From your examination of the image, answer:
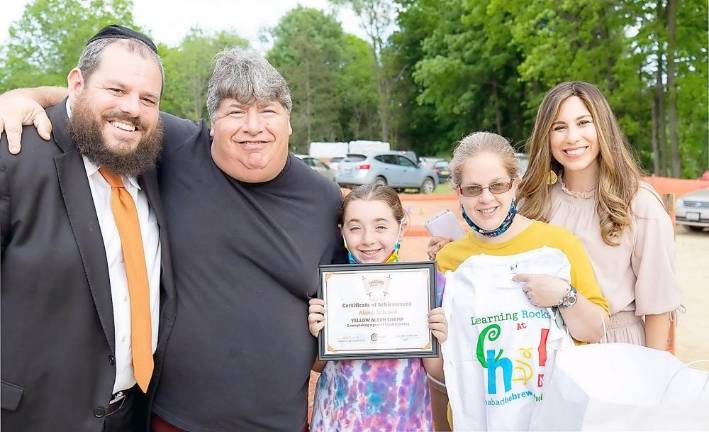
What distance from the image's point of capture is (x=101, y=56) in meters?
2.64

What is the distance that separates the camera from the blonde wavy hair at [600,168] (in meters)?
3.01

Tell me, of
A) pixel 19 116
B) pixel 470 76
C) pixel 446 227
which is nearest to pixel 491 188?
pixel 446 227

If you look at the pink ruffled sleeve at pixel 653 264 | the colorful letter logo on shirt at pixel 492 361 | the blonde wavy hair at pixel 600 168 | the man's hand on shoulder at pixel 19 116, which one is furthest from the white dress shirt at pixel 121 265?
the pink ruffled sleeve at pixel 653 264

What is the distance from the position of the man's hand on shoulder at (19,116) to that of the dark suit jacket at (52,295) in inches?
1.5

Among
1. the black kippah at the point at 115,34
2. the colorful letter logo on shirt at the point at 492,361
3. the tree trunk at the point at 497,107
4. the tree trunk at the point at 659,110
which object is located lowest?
the colorful letter logo on shirt at the point at 492,361

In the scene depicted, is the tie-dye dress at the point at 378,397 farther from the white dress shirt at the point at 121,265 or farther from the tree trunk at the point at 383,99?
the tree trunk at the point at 383,99

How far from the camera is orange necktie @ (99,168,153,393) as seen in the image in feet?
8.39

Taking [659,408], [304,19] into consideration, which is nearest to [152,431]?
[659,408]

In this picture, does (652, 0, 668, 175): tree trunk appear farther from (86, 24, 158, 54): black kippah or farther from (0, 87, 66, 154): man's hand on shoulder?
(0, 87, 66, 154): man's hand on shoulder

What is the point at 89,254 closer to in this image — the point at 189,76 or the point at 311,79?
the point at 189,76

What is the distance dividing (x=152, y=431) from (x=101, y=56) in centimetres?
174

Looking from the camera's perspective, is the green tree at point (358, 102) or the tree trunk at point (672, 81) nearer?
the tree trunk at point (672, 81)

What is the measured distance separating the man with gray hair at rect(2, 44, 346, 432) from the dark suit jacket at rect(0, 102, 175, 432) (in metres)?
0.34

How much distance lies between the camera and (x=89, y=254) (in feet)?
8.02
